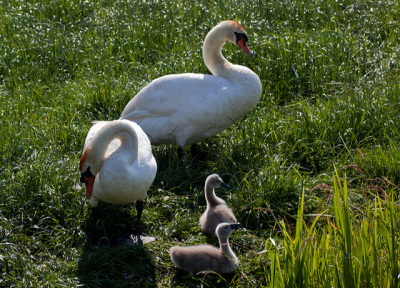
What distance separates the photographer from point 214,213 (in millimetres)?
3832

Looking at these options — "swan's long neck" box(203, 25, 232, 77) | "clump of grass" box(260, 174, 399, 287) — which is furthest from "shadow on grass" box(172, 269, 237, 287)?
"swan's long neck" box(203, 25, 232, 77)

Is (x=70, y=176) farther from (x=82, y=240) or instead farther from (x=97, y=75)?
(x=97, y=75)

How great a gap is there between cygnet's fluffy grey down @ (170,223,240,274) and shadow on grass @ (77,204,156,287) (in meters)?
0.27

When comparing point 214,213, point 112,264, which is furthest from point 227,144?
point 112,264

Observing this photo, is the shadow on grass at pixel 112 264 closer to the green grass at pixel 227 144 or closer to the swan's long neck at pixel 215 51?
the green grass at pixel 227 144

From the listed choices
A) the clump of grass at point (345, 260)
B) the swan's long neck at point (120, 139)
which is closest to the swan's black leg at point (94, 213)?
the swan's long neck at point (120, 139)

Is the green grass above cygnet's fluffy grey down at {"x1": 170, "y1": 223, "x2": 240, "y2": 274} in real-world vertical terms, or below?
above

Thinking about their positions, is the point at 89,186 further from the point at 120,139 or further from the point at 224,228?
the point at 224,228

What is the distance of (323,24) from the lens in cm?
721

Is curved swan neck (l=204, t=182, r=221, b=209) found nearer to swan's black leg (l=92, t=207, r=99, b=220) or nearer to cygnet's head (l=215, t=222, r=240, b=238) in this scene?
cygnet's head (l=215, t=222, r=240, b=238)

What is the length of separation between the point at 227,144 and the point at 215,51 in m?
1.16

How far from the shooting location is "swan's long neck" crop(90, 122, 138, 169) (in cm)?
368

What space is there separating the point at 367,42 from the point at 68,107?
404cm

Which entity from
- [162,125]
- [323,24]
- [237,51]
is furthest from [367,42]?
[162,125]
